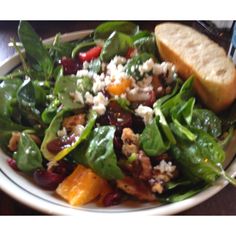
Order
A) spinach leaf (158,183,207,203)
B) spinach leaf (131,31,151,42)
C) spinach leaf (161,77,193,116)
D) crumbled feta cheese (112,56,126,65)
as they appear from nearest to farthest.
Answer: spinach leaf (158,183,207,203)
spinach leaf (161,77,193,116)
crumbled feta cheese (112,56,126,65)
spinach leaf (131,31,151,42)

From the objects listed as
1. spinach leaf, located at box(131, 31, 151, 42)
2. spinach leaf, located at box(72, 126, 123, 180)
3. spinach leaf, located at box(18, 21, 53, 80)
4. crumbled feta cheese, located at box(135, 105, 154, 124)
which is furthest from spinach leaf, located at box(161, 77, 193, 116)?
spinach leaf, located at box(18, 21, 53, 80)

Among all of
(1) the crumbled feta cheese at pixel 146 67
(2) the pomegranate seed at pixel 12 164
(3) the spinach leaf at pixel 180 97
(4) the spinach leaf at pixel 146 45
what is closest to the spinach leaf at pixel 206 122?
(3) the spinach leaf at pixel 180 97

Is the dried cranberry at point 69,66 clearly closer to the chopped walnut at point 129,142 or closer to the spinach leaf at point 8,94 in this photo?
the spinach leaf at point 8,94

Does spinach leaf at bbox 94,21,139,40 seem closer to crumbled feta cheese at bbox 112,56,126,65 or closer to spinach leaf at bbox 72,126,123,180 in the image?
crumbled feta cheese at bbox 112,56,126,65
